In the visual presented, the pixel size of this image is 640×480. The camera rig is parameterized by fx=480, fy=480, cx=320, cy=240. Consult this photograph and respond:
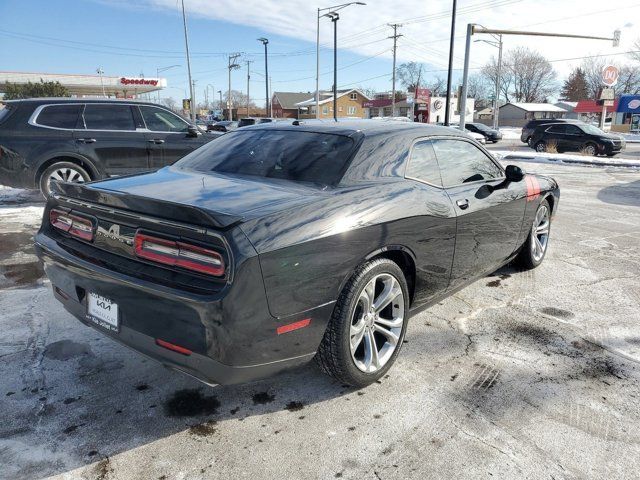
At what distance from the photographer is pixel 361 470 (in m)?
2.14

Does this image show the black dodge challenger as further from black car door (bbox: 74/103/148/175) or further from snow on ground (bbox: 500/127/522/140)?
snow on ground (bbox: 500/127/522/140)

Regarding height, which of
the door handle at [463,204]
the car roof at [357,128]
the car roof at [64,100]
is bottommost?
the door handle at [463,204]

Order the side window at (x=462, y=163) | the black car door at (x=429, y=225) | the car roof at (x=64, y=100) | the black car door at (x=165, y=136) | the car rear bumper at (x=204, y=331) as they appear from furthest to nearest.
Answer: the black car door at (x=165, y=136) < the car roof at (x=64, y=100) < the side window at (x=462, y=163) < the black car door at (x=429, y=225) < the car rear bumper at (x=204, y=331)

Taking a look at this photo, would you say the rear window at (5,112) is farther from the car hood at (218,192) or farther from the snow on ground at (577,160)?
the snow on ground at (577,160)

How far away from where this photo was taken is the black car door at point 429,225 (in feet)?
9.80

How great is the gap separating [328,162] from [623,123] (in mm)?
57161

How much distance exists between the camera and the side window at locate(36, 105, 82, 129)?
729 centimetres

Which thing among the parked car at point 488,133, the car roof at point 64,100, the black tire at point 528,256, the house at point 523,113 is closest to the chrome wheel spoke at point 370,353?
the black tire at point 528,256

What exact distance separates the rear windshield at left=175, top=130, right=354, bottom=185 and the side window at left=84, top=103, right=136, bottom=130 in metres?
4.88

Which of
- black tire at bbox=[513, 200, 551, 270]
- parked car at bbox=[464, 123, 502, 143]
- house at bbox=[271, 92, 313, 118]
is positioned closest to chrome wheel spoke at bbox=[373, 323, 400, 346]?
black tire at bbox=[513, 200, 551, 270]

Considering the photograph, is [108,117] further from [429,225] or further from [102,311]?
[429,225]

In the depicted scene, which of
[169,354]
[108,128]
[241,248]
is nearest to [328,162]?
[241,248]

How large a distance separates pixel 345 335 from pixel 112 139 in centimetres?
660

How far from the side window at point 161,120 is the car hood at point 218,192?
5.53m
